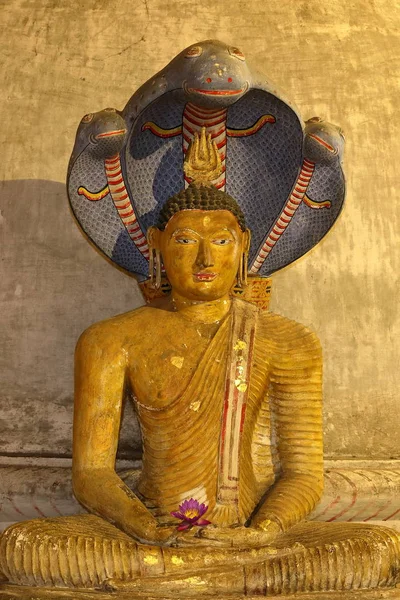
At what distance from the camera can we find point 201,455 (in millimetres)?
3520

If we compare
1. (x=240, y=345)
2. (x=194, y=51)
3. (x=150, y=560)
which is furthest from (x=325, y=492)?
(x=194, y=51)

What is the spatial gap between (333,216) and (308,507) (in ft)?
4.50

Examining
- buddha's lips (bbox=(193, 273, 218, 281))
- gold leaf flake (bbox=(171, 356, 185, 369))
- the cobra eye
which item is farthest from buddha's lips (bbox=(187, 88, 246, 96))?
gold leaf flake (bbox=(171, 356, 185, 369))

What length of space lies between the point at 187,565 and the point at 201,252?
4.20 feet

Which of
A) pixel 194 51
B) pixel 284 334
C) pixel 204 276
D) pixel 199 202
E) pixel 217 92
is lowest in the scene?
pixel 284 334

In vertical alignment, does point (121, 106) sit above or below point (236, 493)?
above

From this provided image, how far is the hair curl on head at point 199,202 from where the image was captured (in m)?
3.78

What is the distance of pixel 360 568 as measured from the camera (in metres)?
3.05

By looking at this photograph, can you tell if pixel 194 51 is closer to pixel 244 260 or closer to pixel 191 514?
pixel 244 260

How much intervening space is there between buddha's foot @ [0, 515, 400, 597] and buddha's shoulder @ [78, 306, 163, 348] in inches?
33.2

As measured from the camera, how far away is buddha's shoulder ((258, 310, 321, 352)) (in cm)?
379

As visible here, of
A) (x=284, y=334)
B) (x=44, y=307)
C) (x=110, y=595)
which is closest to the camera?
(x=110, y=595)

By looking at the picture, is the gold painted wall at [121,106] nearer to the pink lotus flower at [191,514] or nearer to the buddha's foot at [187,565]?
the pink lotus flower at [191,514]

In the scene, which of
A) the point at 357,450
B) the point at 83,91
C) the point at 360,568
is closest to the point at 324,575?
the point at 360,568
